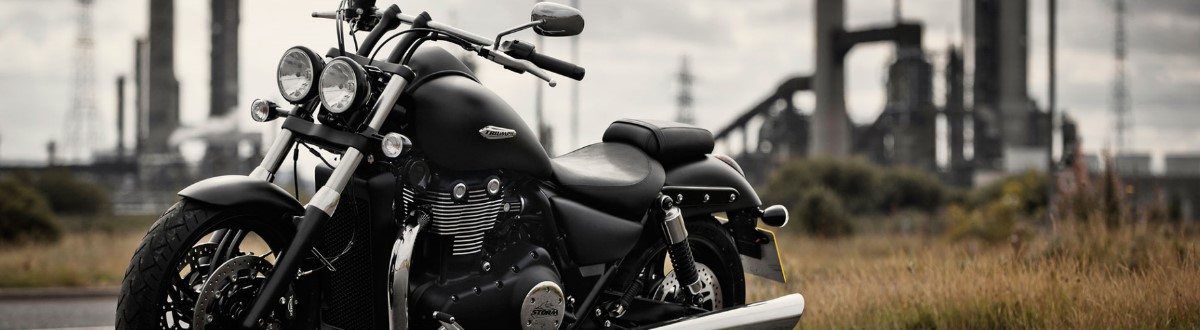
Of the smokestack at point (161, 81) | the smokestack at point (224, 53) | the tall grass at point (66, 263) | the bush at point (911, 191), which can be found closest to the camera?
the tall grass at point (66, 263)

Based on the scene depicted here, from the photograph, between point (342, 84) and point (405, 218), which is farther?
point (405, 218)

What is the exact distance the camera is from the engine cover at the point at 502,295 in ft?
12.3

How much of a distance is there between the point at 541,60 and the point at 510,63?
110mm

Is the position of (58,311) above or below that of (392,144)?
below

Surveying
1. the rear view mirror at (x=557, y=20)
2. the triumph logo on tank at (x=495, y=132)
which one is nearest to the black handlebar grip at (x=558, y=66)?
the rear view mirror at (x=557, y=20)

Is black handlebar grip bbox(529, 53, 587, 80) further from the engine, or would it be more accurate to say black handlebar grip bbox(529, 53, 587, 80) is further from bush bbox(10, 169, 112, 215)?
bush bbox(10, 169, 112, 215)

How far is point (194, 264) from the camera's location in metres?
3.45

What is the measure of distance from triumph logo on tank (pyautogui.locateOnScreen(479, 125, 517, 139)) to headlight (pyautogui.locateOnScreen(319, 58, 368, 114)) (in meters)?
0.43

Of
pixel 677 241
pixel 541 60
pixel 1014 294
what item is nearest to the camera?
pixel 541 60

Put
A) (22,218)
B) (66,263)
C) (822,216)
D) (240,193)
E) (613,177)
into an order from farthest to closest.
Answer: (822,216) < (22,218) < (66,263) < (613,177) < (240,193)

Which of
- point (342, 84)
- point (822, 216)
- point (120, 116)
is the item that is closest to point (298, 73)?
point (342, 84)

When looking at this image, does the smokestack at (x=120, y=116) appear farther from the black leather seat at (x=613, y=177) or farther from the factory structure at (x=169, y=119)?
the black leather seat at (x=613, y=177)

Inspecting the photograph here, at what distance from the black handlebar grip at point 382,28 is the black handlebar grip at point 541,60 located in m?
0.39

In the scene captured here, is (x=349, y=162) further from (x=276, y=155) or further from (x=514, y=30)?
(x=514, y=30)
